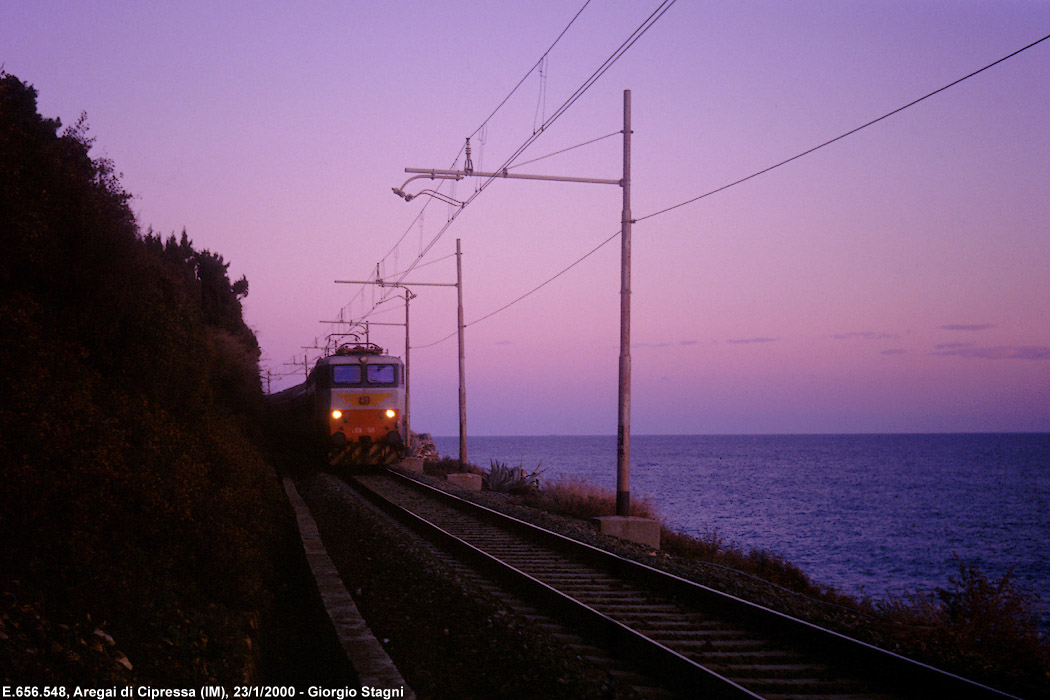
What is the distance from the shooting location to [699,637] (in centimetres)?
707

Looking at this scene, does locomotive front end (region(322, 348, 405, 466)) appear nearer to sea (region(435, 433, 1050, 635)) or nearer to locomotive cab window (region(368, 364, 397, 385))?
locomotive cab window (region(368, 364, 397, 385))

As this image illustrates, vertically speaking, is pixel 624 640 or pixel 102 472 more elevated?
pixel 102 472

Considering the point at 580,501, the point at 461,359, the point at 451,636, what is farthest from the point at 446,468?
the point at 451,636

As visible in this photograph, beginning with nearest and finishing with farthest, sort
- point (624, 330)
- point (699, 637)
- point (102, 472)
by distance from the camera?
point (102, 472), point (699, 637), point (624, 330)

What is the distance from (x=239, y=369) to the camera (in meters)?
26.8

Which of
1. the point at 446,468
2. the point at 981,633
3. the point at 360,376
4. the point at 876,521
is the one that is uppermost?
the point at 360,376

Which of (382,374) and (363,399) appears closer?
(363,399)

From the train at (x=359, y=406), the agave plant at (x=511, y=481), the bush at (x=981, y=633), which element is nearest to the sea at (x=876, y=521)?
the bush at (x=981, y=633)

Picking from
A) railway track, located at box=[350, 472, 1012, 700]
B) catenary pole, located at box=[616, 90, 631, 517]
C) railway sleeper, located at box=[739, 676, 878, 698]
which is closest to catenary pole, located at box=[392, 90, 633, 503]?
catenary pole, located at box=[616, 90, 631, 517]

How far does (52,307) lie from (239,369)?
1775cm

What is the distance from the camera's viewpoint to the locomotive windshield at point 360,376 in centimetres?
2477

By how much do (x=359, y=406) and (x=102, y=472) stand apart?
18158mm

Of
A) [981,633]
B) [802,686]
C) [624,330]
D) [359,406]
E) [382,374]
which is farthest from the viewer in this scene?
[382,374]

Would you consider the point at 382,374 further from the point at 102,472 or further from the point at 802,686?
the point at 802,686
